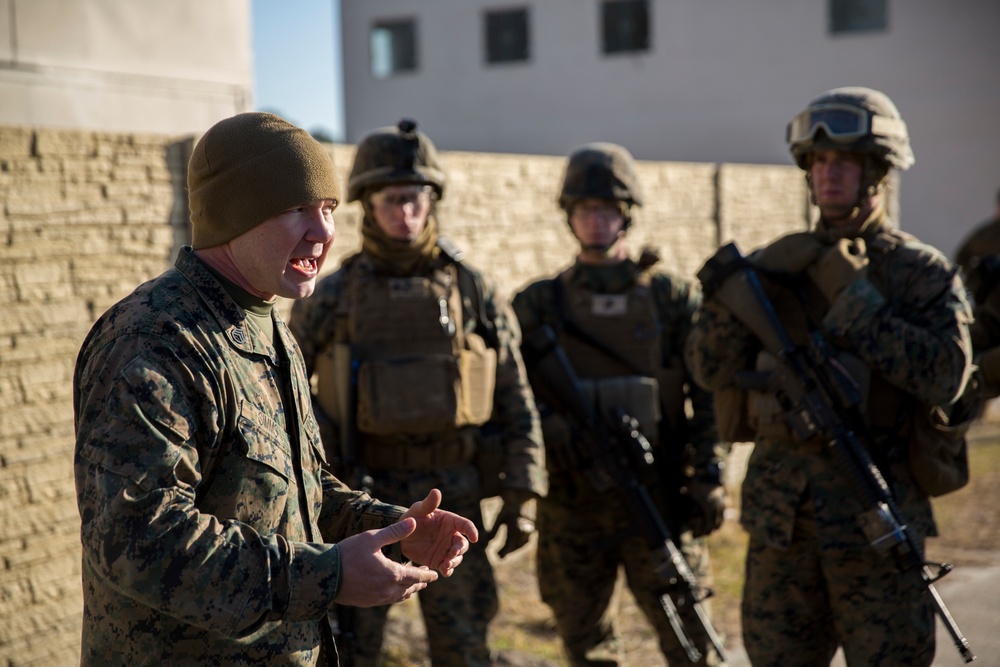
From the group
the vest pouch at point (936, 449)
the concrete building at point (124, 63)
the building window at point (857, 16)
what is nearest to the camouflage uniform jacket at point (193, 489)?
the vest pouch at point (936, 449)

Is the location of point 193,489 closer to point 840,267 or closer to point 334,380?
point 334,380

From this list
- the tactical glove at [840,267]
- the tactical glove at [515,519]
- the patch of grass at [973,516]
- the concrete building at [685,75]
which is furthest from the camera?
the concrete building at [685,75]

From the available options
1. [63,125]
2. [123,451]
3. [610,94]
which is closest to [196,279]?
[123,451]

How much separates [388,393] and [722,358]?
1109 mm

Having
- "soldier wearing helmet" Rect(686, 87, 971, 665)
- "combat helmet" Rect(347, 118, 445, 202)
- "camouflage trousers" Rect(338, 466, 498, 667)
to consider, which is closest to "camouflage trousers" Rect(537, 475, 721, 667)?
"camouflage trousers" Rect(338, 466, 498, 667)

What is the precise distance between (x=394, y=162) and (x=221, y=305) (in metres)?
1.83

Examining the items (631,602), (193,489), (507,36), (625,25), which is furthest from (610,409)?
(507,36)

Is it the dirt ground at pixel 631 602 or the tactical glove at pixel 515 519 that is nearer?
the tactical glove at pixel 515 519

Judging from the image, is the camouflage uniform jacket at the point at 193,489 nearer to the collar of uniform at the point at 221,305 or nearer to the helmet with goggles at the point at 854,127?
the collar of uniform at the point at 221,305

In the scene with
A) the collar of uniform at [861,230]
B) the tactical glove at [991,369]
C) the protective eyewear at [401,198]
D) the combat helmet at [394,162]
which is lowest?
the tactical glove at [991,369]

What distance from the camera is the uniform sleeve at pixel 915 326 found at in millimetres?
3049

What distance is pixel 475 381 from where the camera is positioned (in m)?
3.67

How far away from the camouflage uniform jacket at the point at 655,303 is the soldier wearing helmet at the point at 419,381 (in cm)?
46

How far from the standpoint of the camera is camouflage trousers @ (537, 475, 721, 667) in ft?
12.9
